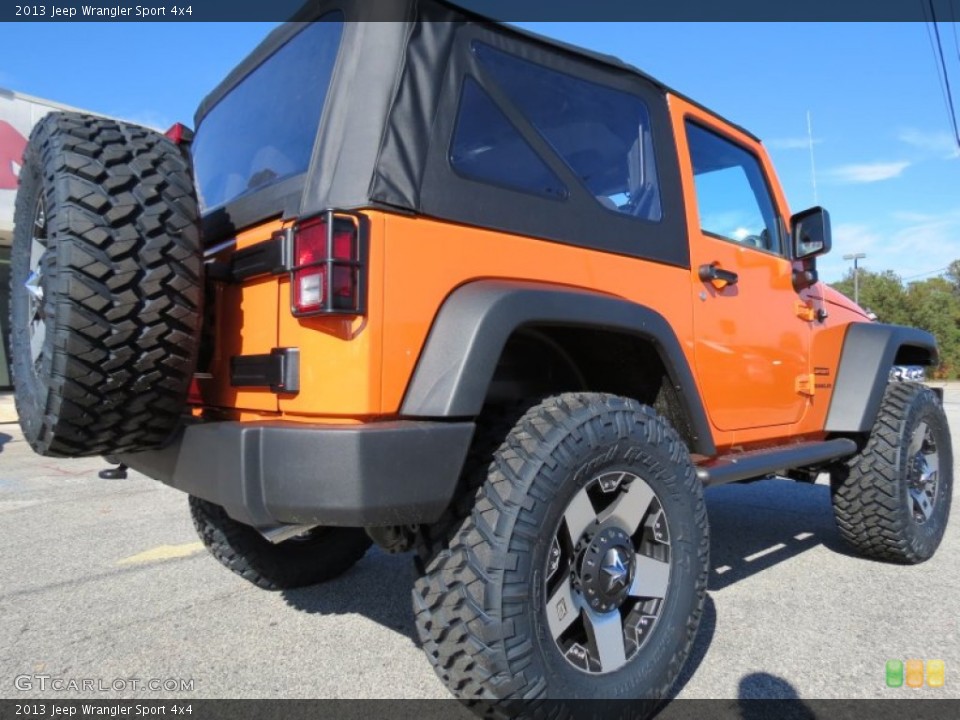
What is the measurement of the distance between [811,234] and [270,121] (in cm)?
258

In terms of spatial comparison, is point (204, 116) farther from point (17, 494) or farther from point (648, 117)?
point (17, 494)

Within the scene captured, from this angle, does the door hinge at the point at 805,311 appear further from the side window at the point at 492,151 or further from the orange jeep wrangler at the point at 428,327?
the side window at the point at 492,151

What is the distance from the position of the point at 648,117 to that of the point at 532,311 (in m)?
1.18

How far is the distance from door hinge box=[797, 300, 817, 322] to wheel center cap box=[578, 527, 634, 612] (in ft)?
6.05

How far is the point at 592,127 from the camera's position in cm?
239

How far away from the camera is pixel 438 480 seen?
1.65 metres

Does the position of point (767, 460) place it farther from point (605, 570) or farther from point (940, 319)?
point (940, 319)

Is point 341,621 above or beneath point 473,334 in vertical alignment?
beneath

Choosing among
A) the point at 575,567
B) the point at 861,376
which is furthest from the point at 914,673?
the point at 861,376

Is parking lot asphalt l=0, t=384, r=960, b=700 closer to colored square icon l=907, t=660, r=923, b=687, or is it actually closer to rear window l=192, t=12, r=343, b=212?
colored square icon l=907, t=660, r=923, b=687

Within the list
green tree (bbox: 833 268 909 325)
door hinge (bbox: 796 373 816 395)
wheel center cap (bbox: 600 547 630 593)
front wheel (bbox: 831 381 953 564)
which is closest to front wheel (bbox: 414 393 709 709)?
wheel center cap (bbox: 600 547 630 593)

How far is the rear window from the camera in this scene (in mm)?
1950

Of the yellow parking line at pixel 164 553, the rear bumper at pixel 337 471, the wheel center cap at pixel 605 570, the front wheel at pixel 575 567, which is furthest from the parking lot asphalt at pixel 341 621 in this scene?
the rear bumper at pixel 337 471

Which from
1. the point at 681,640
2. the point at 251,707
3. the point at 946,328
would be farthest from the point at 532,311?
the point at 946,328
